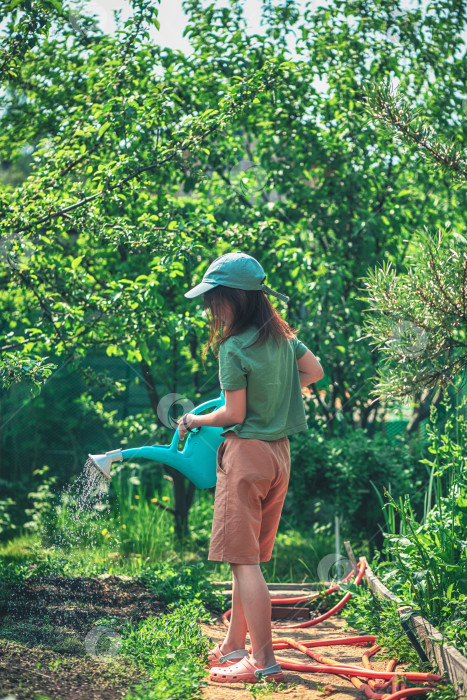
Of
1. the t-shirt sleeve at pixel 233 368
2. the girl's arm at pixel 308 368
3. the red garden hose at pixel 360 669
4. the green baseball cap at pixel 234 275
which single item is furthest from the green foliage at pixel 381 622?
the green baseball cap at pixel 234 275

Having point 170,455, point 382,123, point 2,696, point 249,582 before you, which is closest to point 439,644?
point 249,582

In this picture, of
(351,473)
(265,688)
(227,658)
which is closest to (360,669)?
(265,688)

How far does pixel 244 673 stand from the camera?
244cm

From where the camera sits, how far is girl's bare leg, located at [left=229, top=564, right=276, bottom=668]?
7.91 feet

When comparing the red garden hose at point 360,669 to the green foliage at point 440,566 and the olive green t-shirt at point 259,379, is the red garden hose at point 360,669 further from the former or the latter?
the olive green t-shirt at point 259,379

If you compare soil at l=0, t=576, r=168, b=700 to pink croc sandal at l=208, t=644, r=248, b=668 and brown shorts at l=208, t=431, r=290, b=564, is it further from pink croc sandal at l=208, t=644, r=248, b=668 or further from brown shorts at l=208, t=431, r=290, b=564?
brown shorts at l=208, t=431, r=290, b=564

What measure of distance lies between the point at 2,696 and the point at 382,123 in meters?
2.52

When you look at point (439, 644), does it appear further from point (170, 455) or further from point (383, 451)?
point (383, 451)

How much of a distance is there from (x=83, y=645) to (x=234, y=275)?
157 centimetres

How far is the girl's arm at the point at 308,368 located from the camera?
2707mm

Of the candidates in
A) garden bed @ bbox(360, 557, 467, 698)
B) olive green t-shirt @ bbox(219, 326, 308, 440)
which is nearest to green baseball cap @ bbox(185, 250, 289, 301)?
olive green t-shirt @ bbox(219, 326, 308, 440)

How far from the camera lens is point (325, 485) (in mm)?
4305

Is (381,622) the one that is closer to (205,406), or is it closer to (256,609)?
(256,609)

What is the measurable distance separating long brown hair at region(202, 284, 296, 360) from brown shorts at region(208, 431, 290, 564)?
38 cm
